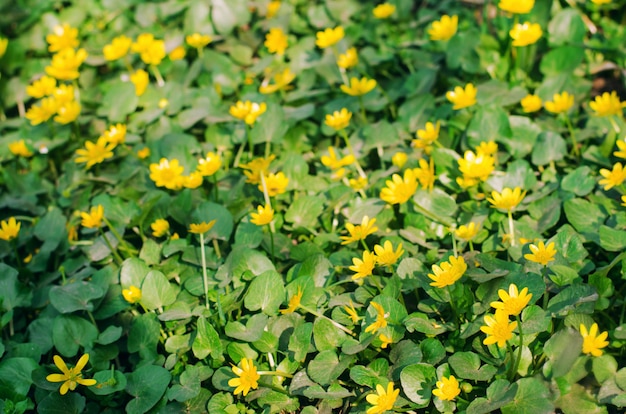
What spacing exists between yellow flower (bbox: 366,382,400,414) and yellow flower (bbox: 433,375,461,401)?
111mm

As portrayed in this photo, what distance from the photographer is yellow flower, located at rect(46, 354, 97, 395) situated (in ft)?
6.48

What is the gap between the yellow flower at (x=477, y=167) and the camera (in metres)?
2.36

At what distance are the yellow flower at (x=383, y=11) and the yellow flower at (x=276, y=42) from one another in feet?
1.50

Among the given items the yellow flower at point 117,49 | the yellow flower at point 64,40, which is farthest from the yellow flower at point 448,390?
the yellow flower at point 64,40

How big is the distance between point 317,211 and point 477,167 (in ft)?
1.89

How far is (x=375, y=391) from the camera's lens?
1947 millimetres

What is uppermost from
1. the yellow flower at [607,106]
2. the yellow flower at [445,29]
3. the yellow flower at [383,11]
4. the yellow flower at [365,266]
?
the yellow flower at [445,29]

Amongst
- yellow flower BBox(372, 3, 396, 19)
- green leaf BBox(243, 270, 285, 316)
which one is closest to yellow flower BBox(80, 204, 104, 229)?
green leaf BBox(243, 270, 285, 316)

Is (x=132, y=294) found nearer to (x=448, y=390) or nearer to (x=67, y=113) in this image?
(x=448, y=390)

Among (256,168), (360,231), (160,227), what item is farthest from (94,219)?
(360,231)

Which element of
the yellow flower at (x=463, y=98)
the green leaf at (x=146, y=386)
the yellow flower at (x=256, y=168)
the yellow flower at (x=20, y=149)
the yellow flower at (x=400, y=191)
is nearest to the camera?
the green leaf at (x=146, y=386)

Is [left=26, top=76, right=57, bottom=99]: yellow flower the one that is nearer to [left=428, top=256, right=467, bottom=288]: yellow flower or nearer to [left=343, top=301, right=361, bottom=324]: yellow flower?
[left=343, top=301, right=361, bottom=324]: yellow flower

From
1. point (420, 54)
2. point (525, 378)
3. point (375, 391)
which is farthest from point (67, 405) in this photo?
point (420, 54)

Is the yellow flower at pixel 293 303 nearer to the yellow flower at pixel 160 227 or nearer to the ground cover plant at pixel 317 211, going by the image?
the ground cover plant at pixel 317 211
